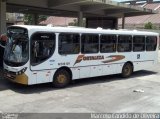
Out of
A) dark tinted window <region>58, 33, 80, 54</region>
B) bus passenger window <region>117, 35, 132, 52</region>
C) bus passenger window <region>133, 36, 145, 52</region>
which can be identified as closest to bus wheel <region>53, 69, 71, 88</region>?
dark tinted window <region>58, 33, 80, 54</region>

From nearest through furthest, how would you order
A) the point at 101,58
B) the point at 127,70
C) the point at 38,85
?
the point at 38,85
the point at 101,58
the point at 127,70

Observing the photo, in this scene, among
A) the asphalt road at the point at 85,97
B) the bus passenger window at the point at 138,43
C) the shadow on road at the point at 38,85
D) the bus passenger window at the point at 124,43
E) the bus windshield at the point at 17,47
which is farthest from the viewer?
the bus passenger window at the point at 138,43

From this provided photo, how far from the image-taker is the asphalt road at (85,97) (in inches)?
389

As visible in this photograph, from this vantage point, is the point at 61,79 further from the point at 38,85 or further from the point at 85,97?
the point at 85,97

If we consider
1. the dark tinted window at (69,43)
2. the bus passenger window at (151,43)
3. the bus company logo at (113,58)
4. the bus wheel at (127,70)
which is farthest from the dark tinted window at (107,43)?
the bus passenger window at (151,43)

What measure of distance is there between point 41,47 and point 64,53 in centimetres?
120

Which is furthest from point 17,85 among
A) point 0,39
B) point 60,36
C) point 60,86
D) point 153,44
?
point 153,44

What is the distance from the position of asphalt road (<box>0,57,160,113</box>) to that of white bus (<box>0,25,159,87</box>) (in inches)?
19.7

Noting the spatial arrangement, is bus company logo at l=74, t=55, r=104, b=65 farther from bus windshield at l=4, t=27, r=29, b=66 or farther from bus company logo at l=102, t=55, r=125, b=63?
bus windshield at l=4, t=27, r=29, b=66

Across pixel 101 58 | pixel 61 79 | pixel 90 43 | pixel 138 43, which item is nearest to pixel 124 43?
pixel 138 43

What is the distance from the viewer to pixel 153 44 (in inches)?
726

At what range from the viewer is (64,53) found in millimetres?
13211

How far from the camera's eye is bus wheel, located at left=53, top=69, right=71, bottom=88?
13050mm

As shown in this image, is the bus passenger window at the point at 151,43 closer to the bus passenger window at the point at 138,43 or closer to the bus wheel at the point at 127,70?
the bus passenger window at the point at 138,43
